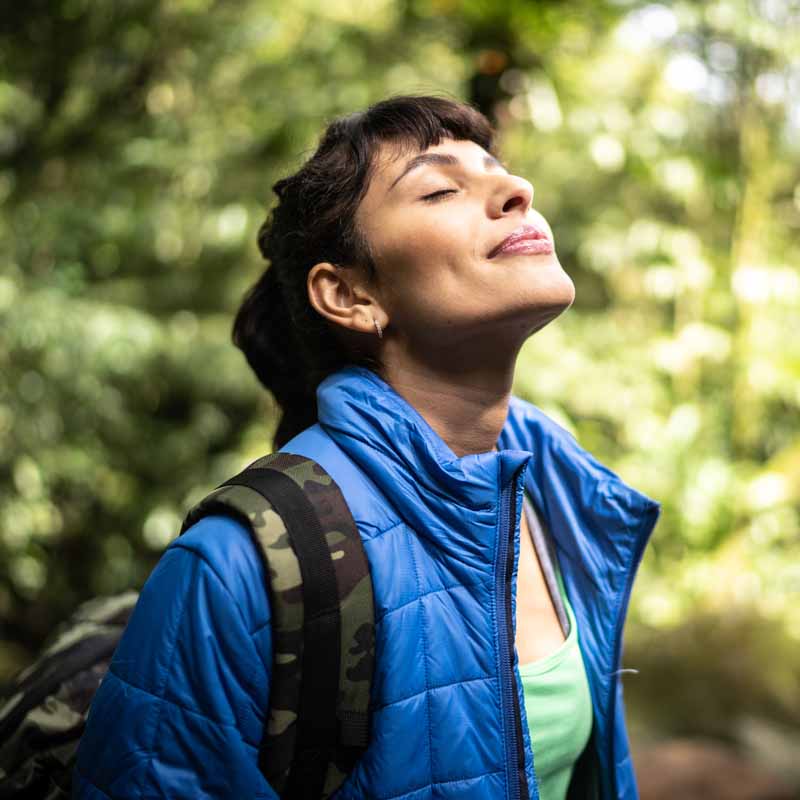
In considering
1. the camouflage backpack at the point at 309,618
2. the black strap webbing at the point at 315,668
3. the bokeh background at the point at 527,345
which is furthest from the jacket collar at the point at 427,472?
the bokeh background at the point at 527,345

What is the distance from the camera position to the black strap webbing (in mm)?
1216

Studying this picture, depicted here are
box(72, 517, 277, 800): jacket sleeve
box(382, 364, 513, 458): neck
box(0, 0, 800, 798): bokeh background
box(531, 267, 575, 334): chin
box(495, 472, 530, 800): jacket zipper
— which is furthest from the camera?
box(0, 0, 800, 798): bokeh background

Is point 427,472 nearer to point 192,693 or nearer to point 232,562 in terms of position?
point 232,562

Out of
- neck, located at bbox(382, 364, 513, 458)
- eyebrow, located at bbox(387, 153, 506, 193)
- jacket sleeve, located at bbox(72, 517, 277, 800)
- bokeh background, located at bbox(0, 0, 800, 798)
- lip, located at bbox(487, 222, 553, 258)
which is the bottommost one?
jacket sleeve, located at bbox(72, 517, 277, 800)

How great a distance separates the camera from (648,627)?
5109mm

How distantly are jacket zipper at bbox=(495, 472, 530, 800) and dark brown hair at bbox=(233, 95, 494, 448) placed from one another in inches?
16.1

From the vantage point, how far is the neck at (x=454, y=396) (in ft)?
5.25

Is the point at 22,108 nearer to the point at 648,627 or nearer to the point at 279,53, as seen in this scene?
the point at 279,53

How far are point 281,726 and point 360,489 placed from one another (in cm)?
39

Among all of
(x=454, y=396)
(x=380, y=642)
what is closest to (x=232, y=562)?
(x=380, y=642)

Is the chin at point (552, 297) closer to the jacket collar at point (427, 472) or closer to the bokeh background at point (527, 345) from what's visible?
the jacket collar at point (427, 472)

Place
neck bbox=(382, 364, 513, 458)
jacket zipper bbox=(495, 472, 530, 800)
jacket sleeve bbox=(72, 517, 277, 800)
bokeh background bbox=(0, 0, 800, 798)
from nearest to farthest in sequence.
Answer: jacket sleeve bbox=(72, 517, 277, 800)
jacket zipper bbox=(495, 472, 530, 800)
neck bbox=(382, 364, 513, 458)
bokeh background bbox=(0, 0, 800, 798)

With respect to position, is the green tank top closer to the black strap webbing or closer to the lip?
the black strap webbing

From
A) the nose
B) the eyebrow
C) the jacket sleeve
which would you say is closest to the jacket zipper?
the jacket sleeve
